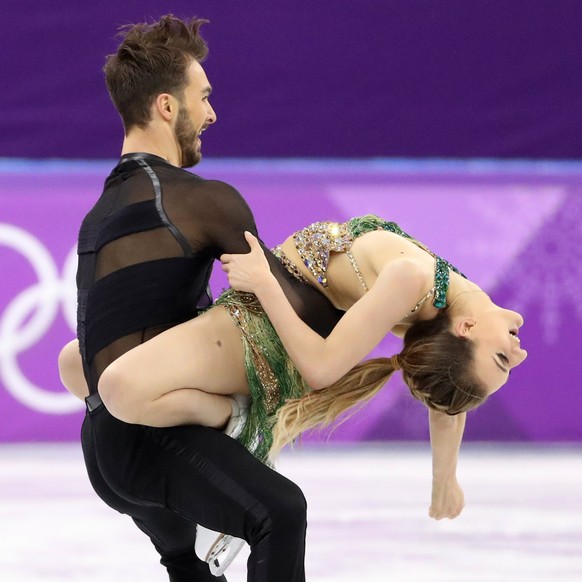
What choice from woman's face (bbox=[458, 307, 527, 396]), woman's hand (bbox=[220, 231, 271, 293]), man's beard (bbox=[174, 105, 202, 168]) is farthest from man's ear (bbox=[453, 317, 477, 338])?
man's beard (bbox=[174, 105, 202, 168])

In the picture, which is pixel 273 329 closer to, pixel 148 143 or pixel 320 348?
pixel 320 348

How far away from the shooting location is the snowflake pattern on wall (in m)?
5.75

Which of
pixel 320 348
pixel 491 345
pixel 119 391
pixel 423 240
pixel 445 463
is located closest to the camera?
pixel 119 391


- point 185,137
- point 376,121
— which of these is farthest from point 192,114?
point 376,121

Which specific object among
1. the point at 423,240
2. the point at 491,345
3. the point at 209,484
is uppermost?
the point at 423,240

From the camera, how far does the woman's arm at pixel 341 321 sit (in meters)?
2.76

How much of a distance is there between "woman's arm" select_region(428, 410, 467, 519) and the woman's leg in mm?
598

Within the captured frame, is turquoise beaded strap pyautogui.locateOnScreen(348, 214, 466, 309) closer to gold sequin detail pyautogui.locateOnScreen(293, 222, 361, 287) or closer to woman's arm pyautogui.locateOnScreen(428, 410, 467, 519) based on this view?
gold sequin detail pyautogui.locateOnScreen(293, 222, 361, 287)

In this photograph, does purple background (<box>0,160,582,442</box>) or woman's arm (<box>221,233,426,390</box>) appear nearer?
woman's arm (<box>221,233,426,390</box>)

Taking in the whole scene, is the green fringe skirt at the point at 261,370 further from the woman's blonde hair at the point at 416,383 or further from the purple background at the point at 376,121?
the purple background at the point at 376,121

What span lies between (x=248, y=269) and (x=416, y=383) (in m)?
0.54

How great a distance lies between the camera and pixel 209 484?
272cm

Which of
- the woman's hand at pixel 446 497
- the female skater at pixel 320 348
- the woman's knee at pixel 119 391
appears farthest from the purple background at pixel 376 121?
the woman's knee at pixel 119 391

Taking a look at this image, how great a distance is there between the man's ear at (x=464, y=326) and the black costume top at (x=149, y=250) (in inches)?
15.6
